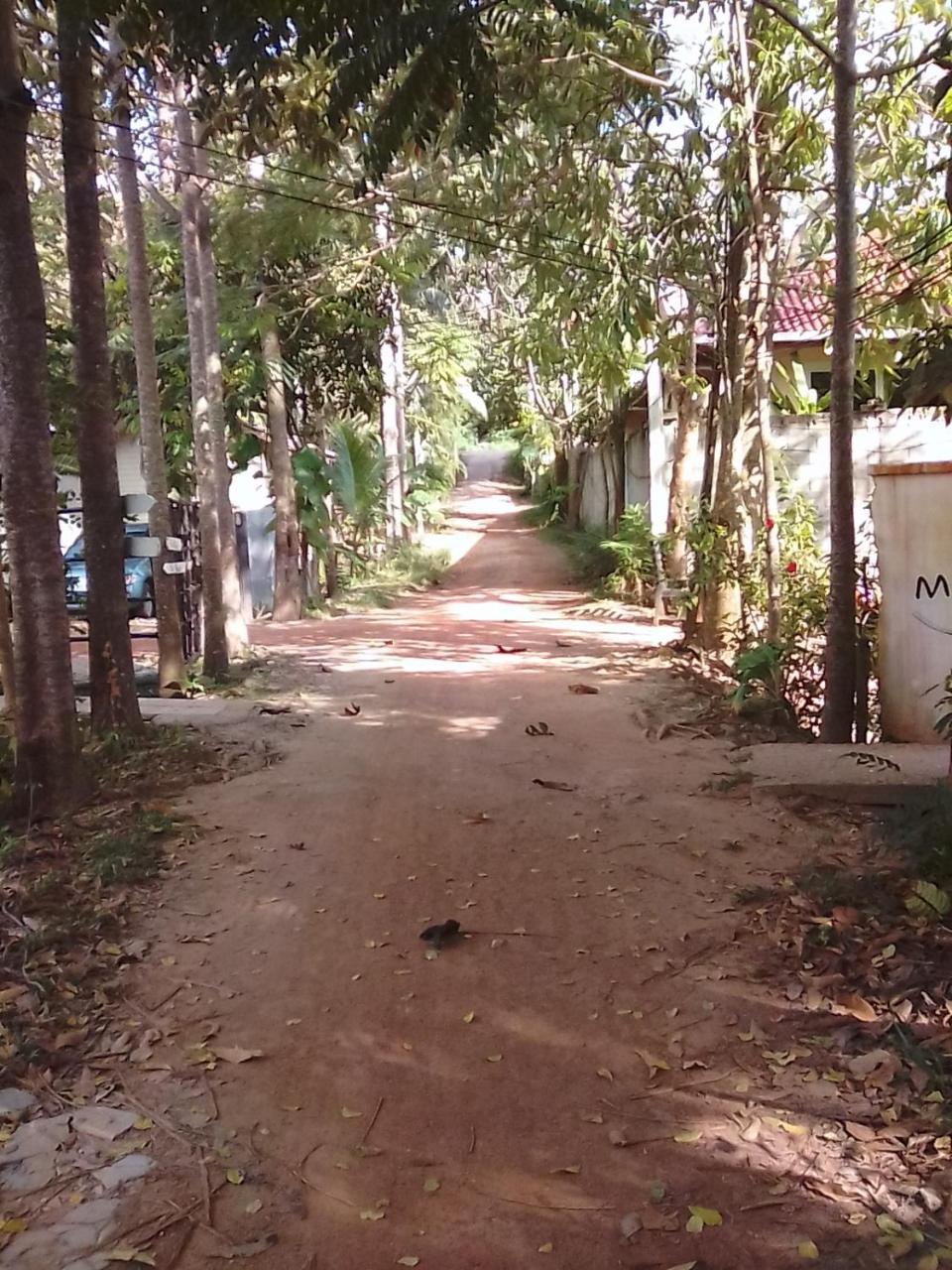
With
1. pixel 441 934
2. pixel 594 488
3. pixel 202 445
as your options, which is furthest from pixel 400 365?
pixel 441 934

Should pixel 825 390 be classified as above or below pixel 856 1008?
above

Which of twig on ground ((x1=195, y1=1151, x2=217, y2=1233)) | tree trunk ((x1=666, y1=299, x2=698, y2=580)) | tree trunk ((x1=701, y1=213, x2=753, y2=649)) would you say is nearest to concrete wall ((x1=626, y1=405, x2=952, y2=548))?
tree trunk ((x1=666, y1=299, x2=698, y2=580))

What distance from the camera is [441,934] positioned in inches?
193

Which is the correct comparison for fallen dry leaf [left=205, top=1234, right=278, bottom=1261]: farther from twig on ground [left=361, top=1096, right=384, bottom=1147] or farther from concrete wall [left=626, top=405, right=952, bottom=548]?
concrete wall [left=626, top=405, right=952, bottom=548]

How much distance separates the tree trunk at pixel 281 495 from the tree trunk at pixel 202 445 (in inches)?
191

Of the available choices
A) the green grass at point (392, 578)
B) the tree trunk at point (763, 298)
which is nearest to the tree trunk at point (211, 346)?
the tree trunk at point (763, 298)

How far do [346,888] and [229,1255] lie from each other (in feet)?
8.62

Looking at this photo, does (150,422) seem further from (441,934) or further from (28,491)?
(441,934)

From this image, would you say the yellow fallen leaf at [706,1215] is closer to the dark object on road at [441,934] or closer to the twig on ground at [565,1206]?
the twig on ground at [565,1206]

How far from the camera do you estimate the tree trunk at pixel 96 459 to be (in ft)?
25.4

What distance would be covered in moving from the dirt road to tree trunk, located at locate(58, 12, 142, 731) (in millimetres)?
1394

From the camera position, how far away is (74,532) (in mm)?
20531

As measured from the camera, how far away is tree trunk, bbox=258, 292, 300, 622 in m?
17.1

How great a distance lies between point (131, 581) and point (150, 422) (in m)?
7.31
